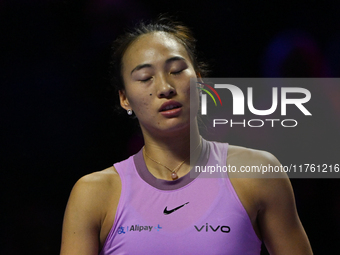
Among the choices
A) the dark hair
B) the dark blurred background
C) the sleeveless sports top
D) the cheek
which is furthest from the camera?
the dark blurred background

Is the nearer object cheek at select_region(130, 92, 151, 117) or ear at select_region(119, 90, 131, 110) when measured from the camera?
cheek at select_region(130, 92, 151, 117)

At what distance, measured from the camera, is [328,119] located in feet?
6.57

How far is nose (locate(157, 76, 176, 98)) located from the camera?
1.33m

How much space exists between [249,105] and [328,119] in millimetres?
443

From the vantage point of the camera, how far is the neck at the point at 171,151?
4.71 feet

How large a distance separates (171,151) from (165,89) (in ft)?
0.85

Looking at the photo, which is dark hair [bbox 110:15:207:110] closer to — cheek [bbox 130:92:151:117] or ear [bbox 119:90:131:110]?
ear [bbox 119:90:131:110]

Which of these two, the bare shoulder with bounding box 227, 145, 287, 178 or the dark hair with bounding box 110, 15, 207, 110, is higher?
the dark hair with bounding box 110, 15, 207, 110

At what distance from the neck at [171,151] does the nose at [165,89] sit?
17 cm

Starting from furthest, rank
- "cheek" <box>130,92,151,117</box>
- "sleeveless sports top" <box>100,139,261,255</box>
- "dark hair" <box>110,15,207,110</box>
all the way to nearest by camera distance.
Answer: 1. "dark hair" <box>110,15,207,110</box>
2. "cheek" <box>130,92,151,117</box>
3. "sleeveless sports top" <box>100,139,261,255</box>

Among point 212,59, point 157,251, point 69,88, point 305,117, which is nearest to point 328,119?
point 305,117

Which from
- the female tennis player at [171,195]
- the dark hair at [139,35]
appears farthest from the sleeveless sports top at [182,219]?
the dark hair at [139,35]

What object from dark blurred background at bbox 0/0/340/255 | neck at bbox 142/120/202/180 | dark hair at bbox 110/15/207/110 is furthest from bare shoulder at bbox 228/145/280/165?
dark blurred background at bbox 0/0/340/255

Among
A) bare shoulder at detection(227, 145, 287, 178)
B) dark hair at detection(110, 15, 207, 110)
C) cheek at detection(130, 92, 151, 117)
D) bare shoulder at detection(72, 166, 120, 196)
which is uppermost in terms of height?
dark hair at detection(110, 15, 207, 110)
